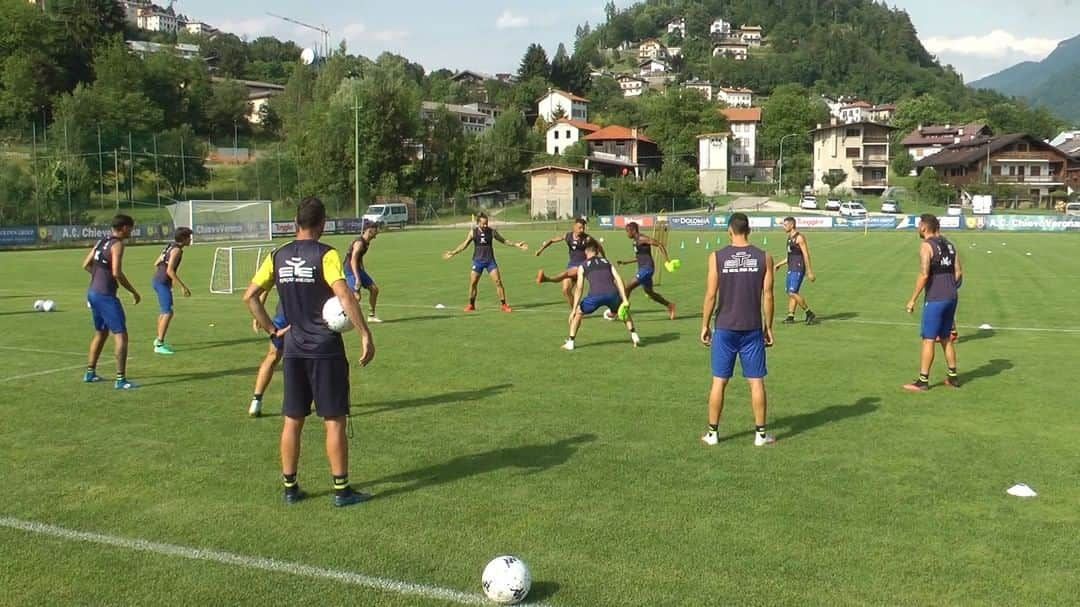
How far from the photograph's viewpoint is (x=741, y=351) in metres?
7.83

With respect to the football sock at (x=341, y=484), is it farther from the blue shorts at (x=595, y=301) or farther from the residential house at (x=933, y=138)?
the residential house at (x=933, y=138)

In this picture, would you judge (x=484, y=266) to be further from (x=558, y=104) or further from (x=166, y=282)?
Answer: (x=558, y=104)

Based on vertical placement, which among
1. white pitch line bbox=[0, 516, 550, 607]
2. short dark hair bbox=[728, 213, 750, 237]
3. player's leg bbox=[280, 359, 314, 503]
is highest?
short dark hair bbox=[728, 213, 750, 237]

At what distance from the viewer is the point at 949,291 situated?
10273 mm

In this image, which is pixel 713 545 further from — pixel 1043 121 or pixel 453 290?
pixel 1043 121

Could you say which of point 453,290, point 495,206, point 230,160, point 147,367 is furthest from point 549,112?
point 147,367

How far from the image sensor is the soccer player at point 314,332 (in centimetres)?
605

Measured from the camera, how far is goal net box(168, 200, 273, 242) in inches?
1832

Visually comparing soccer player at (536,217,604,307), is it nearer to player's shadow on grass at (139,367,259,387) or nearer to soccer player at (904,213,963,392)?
player's shadow on grass at (139,367,259,387)

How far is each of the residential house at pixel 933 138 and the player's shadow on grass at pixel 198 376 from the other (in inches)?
5364

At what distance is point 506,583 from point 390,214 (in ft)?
217

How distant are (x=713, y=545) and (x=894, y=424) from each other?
3.99 m

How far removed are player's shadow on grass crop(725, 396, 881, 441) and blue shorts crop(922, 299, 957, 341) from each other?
4.01 feet

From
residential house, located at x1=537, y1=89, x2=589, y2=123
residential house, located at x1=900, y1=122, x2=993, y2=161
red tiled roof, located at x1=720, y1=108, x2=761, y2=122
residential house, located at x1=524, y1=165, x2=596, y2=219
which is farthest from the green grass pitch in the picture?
residential house, located at x1=537, y1=89, x2=589, y2=123
